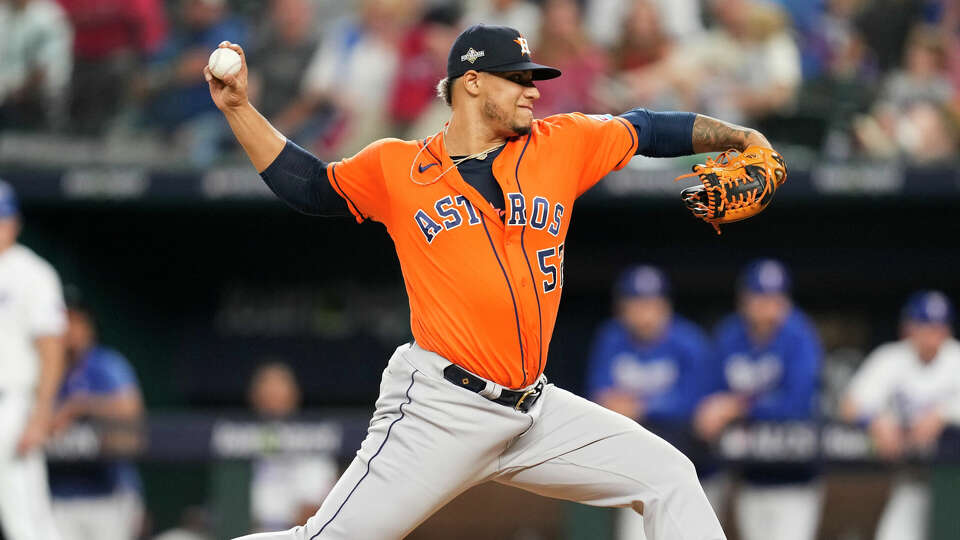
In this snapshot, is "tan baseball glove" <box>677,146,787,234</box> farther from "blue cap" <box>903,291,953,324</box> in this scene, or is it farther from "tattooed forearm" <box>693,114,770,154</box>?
"blue cap" <box>903,291,953,324</box>

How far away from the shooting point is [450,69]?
3.62 metres

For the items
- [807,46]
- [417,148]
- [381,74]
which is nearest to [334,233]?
[381,74]

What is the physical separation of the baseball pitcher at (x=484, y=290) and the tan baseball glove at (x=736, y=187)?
0.02 meters

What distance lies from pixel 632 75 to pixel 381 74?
4.66 feet

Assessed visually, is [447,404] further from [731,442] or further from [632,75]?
[632,75]

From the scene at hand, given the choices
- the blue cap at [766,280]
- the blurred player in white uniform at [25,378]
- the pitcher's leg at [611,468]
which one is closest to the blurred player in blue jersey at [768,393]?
the blue cap at [766,280]

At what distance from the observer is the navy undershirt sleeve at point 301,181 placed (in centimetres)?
362

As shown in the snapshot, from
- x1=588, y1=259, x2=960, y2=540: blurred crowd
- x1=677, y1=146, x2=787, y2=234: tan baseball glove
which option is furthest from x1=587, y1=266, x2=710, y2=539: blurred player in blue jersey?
x1=677, y1=146, x2=787, y2=234: tan baseball glove

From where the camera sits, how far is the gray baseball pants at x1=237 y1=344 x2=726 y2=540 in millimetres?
3400

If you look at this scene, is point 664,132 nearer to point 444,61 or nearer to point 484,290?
point 484,290

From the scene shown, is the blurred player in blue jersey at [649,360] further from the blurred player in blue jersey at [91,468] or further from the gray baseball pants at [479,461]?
the gray baseball pants at [479,461]

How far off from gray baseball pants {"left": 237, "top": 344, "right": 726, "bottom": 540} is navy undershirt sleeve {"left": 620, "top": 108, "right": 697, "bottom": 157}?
713mm

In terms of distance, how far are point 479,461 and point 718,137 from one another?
1047 millimetres

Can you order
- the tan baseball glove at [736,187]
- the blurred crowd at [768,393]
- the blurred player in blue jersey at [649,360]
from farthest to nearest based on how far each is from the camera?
the blurred player in blue jersey at [649,360] < the blurred crowd at [768,393] < the tan baseball glove at [736,187]
